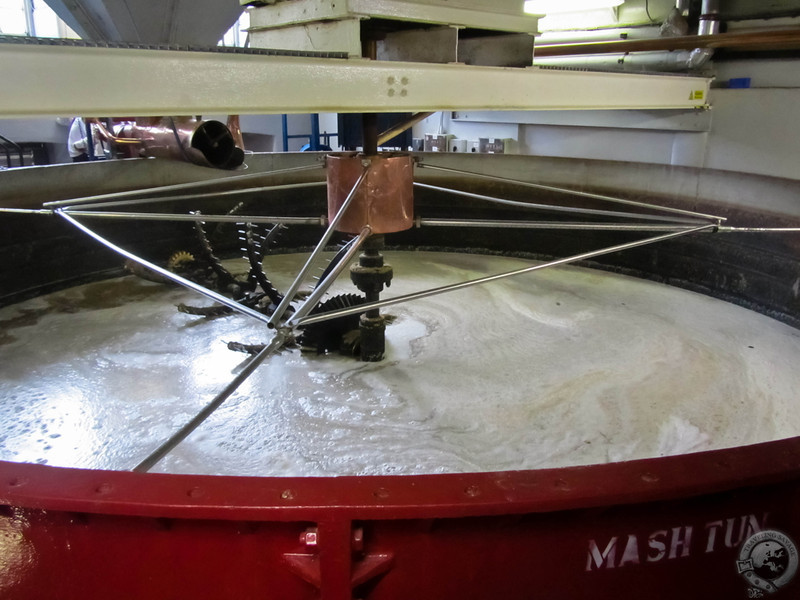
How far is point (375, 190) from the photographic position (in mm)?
2191

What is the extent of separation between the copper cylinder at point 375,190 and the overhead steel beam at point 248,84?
1.12 feet

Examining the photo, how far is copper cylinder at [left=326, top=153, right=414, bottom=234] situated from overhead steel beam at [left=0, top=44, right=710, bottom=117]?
341 mm

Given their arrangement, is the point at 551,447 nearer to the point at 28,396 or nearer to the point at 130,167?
the point at 28,396

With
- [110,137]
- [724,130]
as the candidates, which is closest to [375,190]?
[724,130]

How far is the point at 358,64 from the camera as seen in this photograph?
1.71m

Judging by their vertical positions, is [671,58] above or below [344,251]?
above

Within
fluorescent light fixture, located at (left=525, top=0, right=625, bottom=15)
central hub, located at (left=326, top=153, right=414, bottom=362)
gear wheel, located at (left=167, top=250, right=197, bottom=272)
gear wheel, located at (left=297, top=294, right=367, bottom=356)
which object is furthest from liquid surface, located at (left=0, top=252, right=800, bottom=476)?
fluorescent light fixture, located at (left=525, top=0, right=625, bottom=15)

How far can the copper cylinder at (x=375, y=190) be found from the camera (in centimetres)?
219

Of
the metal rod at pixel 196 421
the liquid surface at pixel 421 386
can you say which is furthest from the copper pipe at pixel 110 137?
the metal rod at pixel 196 421

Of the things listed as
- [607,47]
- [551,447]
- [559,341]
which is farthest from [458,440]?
[607,47]

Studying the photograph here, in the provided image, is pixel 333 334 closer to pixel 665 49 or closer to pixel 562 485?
pixel 562 485

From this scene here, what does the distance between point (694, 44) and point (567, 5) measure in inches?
45.5

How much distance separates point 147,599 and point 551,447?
4.41 feet

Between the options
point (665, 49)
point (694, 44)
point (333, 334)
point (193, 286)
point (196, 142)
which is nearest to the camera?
point (193, 286)
